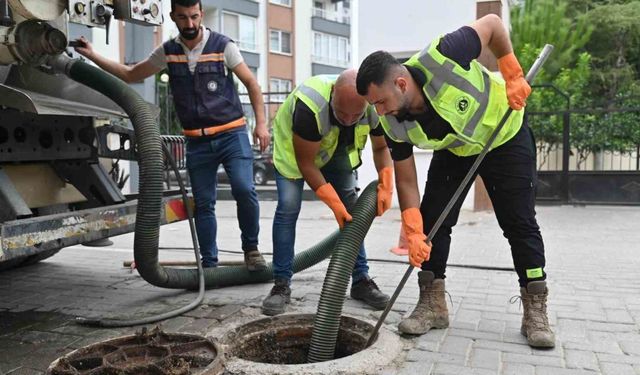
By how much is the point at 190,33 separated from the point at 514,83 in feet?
6.71

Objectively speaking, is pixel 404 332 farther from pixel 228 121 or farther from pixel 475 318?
pixel 228 121

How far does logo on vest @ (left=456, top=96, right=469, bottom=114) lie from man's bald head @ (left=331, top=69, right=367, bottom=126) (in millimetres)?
521

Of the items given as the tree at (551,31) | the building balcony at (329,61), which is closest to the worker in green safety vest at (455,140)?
the tree at (551,31)

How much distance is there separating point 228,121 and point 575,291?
257 cm

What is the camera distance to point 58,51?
3.09m

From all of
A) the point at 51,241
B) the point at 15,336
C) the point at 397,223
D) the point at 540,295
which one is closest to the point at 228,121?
the point at 51,241

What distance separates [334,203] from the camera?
3.22m

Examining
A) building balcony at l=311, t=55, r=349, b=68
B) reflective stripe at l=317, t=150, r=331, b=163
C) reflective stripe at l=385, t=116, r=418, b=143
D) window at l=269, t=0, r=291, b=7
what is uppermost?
window at l=269, t=0, r=291, b=7

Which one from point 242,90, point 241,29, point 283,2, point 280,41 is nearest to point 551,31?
point 242,90

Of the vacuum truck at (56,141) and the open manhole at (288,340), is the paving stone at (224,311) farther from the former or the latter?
the vacuum truck at (56,141)

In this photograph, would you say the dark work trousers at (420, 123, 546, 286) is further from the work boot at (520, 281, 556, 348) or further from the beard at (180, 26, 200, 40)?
the beard at (180, 26, 200, 40)

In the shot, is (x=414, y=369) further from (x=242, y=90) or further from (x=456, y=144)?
(x=242, y=90)

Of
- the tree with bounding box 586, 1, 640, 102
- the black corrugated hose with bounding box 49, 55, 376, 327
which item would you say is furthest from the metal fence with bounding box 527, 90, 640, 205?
the tree with bounding box 586, 1, 640, 102

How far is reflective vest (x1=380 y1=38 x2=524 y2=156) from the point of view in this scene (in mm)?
2754
